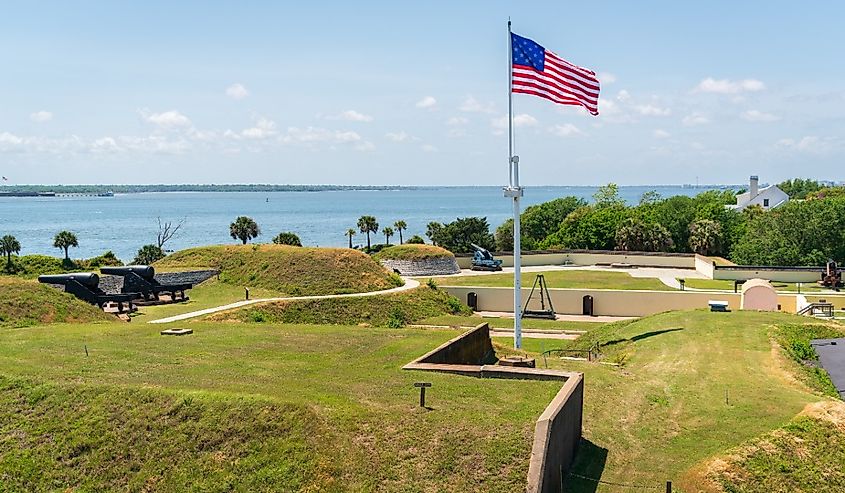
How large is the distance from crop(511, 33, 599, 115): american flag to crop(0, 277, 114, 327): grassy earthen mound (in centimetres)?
1495

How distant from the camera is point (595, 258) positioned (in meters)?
54.4

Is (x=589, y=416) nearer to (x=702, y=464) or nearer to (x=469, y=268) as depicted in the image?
(x=702, y=464)

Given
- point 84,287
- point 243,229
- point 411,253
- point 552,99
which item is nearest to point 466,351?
point 552,99

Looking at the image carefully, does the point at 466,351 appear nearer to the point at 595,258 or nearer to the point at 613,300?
the point at 613,300

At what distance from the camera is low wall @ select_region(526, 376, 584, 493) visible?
10.8 metres

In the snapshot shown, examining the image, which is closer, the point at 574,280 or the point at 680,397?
the point at 680,397

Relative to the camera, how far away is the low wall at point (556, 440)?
10750mm

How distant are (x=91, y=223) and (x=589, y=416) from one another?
166090mm

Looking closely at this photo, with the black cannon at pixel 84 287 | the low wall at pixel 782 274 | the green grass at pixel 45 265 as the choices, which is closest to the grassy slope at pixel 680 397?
the black cannon at pixel 84 287

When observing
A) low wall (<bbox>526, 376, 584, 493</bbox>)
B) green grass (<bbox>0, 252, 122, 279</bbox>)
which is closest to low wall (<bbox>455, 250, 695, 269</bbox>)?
green grass (<bbox>0, 252, 122, 279</bbox>)

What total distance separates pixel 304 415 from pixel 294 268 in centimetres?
2659

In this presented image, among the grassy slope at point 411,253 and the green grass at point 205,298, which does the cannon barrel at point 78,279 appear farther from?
the grassy slope at point 411,253

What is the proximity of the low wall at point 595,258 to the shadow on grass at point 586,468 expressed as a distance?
3875 cm

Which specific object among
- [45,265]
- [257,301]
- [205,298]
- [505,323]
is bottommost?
[505,323]
